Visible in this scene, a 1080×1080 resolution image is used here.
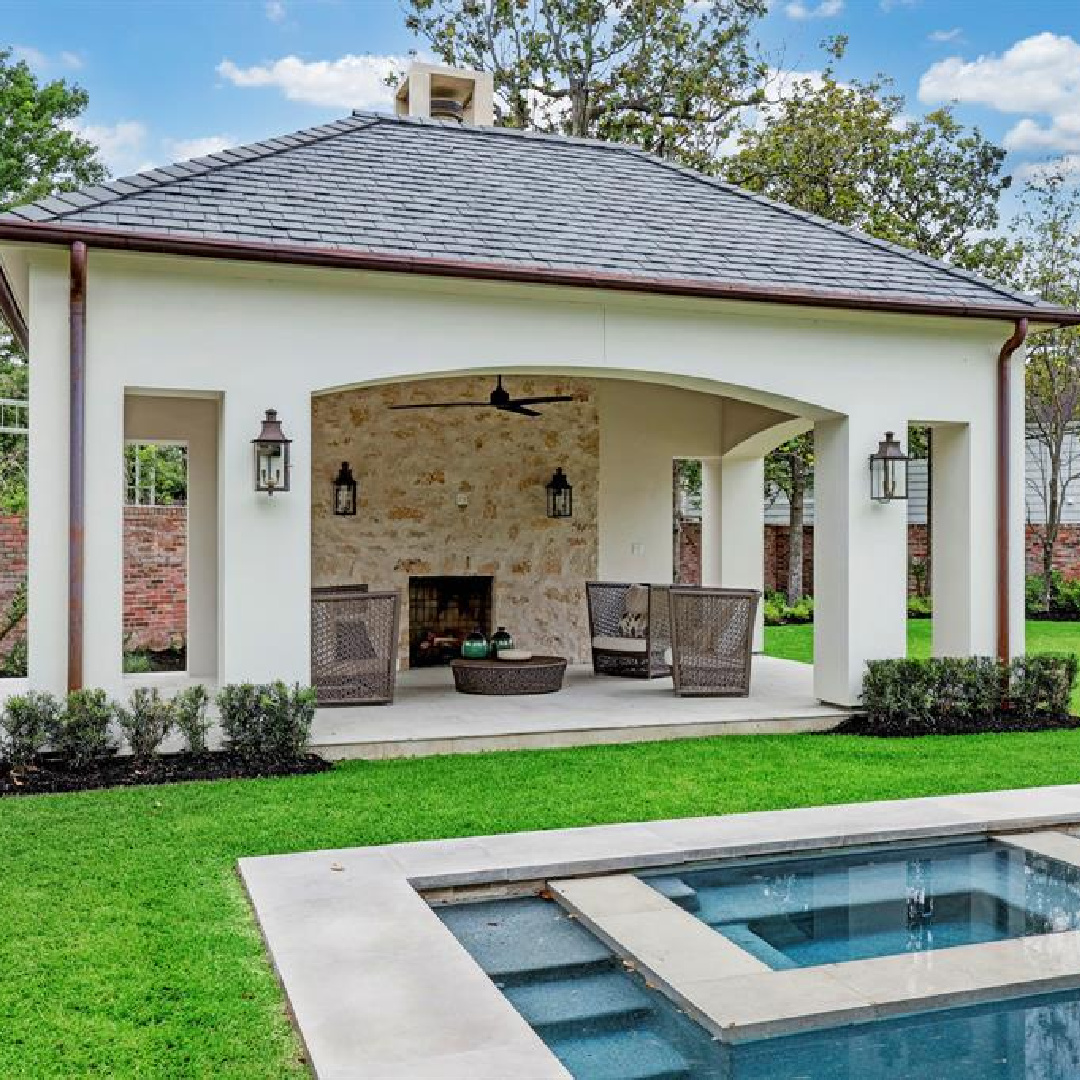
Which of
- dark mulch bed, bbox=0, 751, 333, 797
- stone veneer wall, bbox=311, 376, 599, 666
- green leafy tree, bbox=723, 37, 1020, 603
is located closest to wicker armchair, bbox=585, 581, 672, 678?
stone veneer wall, bbox=311, 376, 599, 666

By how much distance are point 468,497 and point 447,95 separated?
16.0 feet

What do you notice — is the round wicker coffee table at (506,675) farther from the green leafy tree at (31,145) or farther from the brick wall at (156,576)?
the green leafy tree at (31,145)

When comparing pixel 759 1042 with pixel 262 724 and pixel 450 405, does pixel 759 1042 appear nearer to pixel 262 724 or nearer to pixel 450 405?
pixel 262 724

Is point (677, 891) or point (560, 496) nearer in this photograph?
point (677, 891)

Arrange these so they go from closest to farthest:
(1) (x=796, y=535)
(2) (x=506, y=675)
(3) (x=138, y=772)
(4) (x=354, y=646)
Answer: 1. (3) (x=138, y=772)
2. (4) (x=354, y=646)
3. (2) (x=506, y=675)
4. (1) (x=796, y=535)

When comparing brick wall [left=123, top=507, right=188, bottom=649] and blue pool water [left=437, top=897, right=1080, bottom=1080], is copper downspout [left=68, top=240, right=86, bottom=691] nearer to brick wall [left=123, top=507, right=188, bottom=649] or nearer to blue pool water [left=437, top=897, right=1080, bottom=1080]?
blue pool water [left=437, top=897, right=1080, bottom=1080]

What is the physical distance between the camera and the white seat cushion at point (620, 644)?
11039mm

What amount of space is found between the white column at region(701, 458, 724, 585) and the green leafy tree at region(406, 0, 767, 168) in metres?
9.06

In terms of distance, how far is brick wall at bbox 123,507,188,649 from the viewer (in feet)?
44.0

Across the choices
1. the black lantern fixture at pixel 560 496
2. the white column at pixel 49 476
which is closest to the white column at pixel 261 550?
the white column at pixel 49 476

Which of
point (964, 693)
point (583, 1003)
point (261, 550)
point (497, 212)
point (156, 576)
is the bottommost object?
point (583, 1003)

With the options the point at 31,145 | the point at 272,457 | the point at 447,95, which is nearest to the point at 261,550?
the point at 272,457

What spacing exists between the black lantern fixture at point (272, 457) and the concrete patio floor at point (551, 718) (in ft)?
5.90

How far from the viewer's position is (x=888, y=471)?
9.06 m
